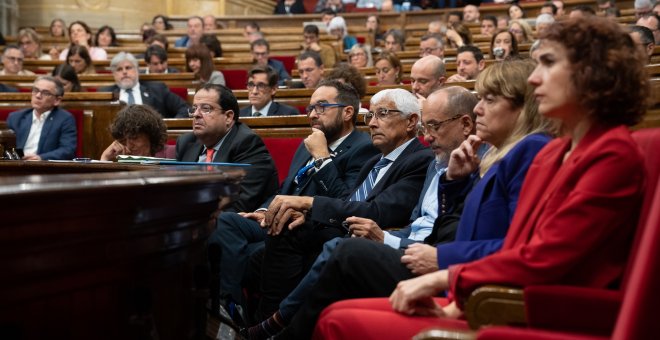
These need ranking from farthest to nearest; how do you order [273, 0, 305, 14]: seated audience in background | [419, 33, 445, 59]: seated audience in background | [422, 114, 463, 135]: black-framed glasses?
[273, 0, 305, 14]: seated audience in background
[419, 33, 445, 59]: seated audience in background
[422, 114, 463, 135]: black-framed glasses

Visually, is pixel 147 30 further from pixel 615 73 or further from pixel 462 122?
pixel 615 73

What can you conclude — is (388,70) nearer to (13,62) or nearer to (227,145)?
(227,145)

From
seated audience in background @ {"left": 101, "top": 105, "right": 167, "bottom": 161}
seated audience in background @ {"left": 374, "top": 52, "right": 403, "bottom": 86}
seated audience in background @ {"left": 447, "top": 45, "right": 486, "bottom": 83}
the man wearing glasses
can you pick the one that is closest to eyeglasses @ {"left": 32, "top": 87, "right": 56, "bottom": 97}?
the man wearing glasses

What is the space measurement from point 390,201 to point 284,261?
1.45 ft

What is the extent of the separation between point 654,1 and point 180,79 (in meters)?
4.25

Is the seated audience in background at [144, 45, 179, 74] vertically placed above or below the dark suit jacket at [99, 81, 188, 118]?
above

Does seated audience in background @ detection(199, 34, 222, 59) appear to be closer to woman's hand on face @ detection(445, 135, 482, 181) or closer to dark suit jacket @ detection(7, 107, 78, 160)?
dark suit jacket @ detection(7, 107, 78, 160)

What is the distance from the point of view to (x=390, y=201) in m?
3.12

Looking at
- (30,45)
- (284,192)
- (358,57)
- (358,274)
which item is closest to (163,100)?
(358,57)

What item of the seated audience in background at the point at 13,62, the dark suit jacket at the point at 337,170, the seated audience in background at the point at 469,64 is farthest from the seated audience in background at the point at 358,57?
the dark suit jacket at the point at 337,170

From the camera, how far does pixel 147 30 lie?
422 inches

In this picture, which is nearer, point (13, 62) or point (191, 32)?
point (13, 62)

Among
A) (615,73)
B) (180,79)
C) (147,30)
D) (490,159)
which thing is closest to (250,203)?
(490,159)

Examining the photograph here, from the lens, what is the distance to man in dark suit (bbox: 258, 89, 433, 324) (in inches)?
123
